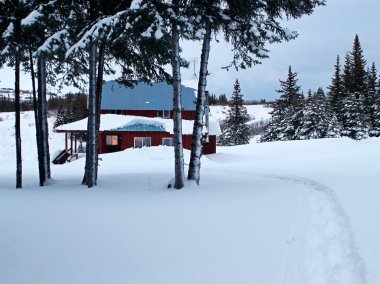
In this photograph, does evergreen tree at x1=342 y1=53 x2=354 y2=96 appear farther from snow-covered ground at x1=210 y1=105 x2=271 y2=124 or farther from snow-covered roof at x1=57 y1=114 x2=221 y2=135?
snow-covered ground at x1=210 y1=105 x2=271 y2=124

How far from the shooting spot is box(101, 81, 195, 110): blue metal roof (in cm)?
3325

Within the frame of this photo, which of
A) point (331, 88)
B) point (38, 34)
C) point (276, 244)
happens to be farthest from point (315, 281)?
point (331, 88)

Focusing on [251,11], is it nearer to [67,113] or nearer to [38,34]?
[38,34]

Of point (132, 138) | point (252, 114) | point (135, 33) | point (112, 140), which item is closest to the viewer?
point (135, 33)

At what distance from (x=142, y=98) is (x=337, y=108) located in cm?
2521

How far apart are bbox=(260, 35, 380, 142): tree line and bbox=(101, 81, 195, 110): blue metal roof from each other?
14768 mm

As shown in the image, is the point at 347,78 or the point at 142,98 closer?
the point at 142,98

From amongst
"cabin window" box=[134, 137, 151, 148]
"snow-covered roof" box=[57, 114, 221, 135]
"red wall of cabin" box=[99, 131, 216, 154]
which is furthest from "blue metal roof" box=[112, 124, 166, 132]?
"cabin window" box=[134, 137, 151, 148]

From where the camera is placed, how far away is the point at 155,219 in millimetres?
6293

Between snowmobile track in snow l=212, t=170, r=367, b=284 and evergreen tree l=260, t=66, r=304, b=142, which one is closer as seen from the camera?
snowmobile track in snow l=212, t=170, r=367, b=284

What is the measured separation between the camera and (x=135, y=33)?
8.98m

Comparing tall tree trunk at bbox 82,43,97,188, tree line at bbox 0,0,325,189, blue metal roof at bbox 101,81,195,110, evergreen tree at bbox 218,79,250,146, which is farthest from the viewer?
evergreen tree at bbox 218,79,250,146

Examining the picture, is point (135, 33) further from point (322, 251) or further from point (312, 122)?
point (312, 122)

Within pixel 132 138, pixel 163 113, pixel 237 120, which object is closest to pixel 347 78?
pixel 237 120
